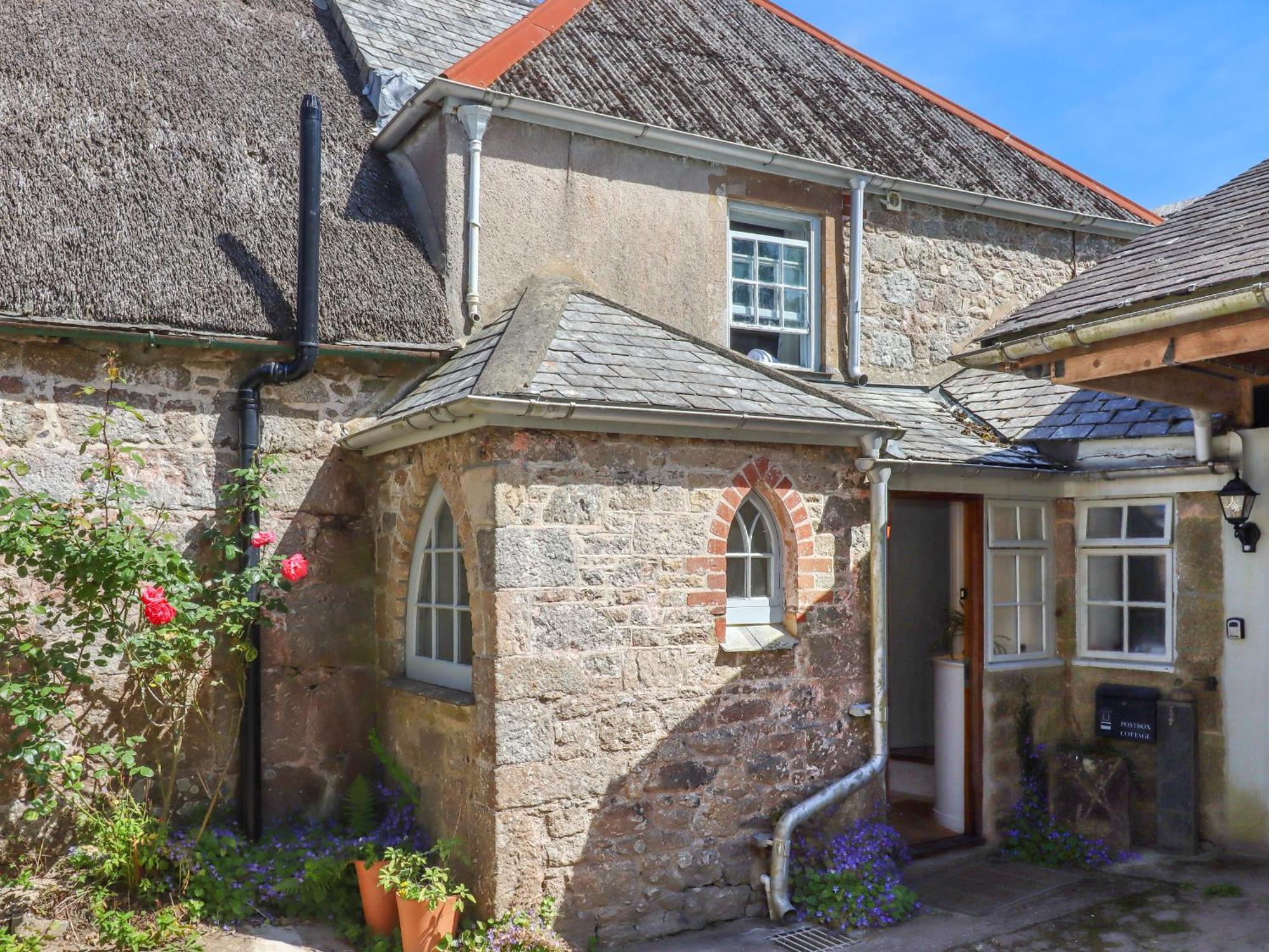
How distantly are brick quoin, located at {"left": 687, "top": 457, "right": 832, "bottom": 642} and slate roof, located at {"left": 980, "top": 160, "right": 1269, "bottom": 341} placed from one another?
1.59m

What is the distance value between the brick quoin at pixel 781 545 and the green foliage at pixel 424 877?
1.95 meters

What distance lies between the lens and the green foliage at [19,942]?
5395 millimetres

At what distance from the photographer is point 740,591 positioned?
674 cm

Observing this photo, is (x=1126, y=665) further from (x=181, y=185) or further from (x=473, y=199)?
(x=181, y=185)

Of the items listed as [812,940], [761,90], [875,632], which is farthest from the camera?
[761,90]

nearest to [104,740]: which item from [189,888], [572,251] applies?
[189,888]

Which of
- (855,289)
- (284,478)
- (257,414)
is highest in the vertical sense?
(855,289)

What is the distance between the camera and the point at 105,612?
6.43 metres

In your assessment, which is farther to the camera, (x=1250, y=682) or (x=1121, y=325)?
(x=1250, y=682)

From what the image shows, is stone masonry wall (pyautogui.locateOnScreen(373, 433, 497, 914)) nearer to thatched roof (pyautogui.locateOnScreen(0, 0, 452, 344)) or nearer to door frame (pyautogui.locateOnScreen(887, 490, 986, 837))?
thatched roof (pyautogui.locateOnScreen(0, 0, 452, 344))

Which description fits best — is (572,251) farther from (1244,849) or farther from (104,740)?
(1244,849)

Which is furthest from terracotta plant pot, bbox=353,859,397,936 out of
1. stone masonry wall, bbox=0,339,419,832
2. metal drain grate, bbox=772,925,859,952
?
metal drain grate, bbox=772,925,859,952

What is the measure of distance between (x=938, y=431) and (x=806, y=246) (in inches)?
78.2

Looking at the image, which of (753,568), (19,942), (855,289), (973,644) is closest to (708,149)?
(855,289)
